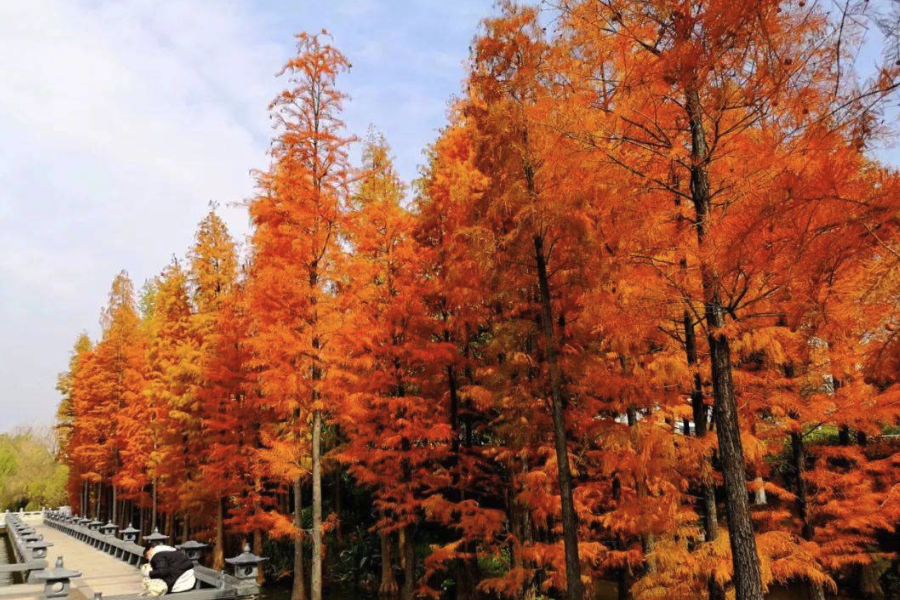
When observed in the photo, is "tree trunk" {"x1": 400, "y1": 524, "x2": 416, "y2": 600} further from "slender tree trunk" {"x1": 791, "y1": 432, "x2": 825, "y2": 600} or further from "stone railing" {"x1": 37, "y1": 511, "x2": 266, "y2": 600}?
"slender tree trunk" {"x1": 791, "y1": 432, "x2": 825, "y2": 600}

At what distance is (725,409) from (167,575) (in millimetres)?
10676

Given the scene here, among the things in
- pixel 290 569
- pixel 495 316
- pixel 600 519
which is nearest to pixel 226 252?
pixel 290 569

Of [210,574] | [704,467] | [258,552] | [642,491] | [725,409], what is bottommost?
[258,552]

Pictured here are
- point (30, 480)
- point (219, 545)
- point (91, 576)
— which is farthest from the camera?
point (30, 480)

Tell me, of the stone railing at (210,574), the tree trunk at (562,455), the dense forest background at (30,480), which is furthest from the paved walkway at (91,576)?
the dense forest background at (30,480)

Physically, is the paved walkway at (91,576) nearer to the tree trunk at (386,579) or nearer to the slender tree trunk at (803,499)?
the tree trunk at (386,579)

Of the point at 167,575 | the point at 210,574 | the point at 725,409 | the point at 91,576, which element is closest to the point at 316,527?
the point at 210,574

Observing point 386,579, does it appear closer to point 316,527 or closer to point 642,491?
point 316,527

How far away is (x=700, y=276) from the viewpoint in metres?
8.82

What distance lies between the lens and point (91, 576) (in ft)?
56.3

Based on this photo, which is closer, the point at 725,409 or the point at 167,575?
the point at 725,409

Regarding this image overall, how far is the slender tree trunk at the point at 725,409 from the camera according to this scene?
24.0 ft

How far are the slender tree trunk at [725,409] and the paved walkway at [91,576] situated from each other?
13.6 metres

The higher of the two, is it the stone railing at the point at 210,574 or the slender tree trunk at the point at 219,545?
the stone railing at the point at 210,574
